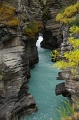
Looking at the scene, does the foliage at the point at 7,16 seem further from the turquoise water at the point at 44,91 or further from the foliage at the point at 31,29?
the turquoise water at the point at 44,91

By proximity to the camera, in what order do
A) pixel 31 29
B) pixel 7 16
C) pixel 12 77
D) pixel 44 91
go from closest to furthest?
pixel 12 77 → pixel 7 16 → pixel 44 91 → pixel 31 29

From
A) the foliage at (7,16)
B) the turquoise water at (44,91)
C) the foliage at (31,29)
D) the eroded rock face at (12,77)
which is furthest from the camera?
the foliage at (31,29)

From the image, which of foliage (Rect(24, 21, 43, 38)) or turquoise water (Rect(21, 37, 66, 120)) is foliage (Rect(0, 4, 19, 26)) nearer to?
foliage (Rect(24, 21, 43, 38))

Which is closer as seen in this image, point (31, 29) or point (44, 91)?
point (44, 91)

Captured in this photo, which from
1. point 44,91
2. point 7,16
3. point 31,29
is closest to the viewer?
point 7,16

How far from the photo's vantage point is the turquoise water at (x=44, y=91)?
Answer: 12852 millimetres

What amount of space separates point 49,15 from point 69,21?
1711cm

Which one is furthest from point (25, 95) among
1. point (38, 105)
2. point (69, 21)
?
point (69, 21)

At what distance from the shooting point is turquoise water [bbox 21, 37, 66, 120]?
1285 cm

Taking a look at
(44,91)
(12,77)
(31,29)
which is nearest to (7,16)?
(12,77)

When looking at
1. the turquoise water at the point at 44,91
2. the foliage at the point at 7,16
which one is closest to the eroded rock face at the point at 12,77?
the foliage at the point at 7,16

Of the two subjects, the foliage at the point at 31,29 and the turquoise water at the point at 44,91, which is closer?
the turquoise water at the point at 44,91

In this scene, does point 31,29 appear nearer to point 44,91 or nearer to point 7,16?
point 7,16

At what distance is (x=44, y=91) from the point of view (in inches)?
659
